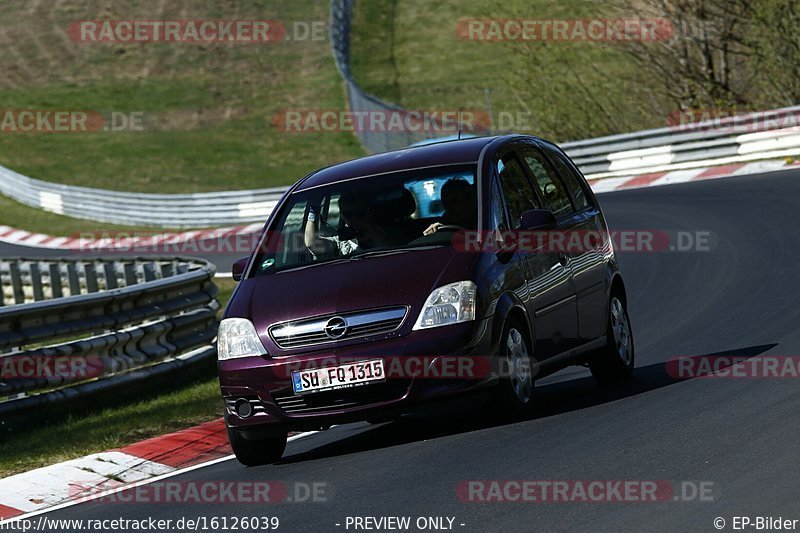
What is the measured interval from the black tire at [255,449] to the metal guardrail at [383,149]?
1556cm

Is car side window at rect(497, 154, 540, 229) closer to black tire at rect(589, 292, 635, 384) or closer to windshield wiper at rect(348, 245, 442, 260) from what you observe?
windshield wiper at rect(348, 245, 442, 260)

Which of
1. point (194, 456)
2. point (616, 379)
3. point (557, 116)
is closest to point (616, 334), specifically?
point (616, 379)

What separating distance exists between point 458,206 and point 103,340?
426cm

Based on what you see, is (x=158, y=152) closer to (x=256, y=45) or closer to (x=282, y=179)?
(x=282, y=179)

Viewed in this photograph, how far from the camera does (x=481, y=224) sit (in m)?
8.32

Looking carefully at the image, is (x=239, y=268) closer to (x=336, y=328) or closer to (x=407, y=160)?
(x=407, y=160)

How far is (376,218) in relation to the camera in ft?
28.0

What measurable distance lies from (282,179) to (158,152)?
281 inches

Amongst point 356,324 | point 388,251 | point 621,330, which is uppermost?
point 388,251

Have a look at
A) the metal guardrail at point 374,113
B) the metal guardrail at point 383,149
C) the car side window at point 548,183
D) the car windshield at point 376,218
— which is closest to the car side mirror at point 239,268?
the car windshield at point 376,218

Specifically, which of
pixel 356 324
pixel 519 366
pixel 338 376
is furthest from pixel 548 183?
pixel 338 376

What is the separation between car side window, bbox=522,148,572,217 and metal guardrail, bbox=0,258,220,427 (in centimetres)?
396

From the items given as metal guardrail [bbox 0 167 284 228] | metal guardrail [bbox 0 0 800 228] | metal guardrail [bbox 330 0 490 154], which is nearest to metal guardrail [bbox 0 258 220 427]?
metal guardrail [bbox 0 0 800 228]

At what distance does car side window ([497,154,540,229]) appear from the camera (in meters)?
8.71
